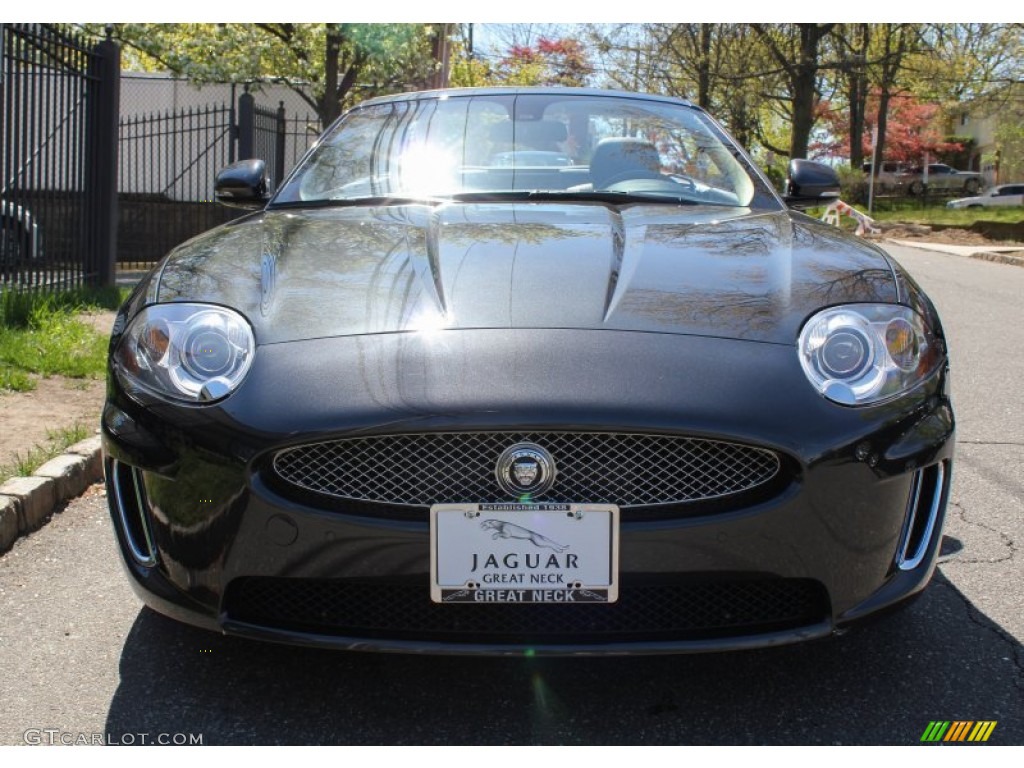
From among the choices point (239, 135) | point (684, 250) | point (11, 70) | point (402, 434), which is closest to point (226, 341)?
point (402, 434)

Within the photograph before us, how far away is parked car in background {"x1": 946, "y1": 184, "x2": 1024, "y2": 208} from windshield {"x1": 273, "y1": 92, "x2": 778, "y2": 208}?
138 feet

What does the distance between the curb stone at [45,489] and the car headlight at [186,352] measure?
1269 millimetres

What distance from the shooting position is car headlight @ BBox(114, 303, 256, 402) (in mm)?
2311

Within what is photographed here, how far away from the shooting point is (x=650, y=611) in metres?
2.25

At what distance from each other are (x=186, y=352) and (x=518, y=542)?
79 cm

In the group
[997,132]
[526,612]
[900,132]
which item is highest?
[900,132]

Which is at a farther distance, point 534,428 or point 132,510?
point 132,510

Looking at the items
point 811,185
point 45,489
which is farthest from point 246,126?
point 811,185

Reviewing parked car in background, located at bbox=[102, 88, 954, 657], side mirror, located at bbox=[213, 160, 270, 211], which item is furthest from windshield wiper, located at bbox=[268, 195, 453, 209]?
parked car in background, located at bbox=[102, 88, 954, 657]

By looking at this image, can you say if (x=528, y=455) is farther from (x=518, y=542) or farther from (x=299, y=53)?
(x=299, y=53)

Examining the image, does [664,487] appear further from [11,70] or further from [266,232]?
[11,70]

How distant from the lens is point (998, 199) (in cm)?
4538

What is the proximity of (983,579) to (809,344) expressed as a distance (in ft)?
4.22

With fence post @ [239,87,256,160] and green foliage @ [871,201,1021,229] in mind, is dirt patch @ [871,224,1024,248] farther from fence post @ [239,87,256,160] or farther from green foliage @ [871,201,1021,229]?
fence post @ [239,87,256,160]
